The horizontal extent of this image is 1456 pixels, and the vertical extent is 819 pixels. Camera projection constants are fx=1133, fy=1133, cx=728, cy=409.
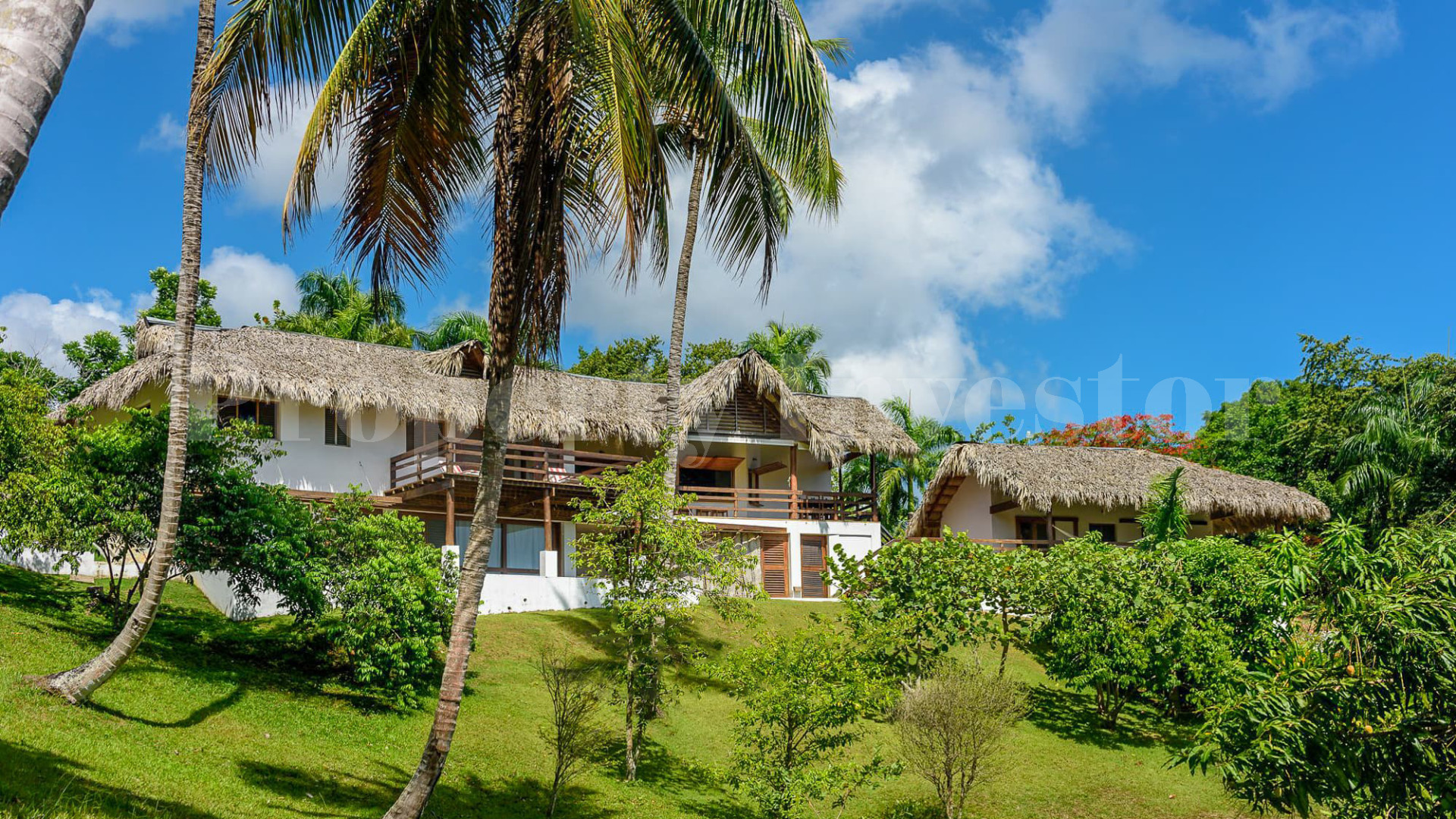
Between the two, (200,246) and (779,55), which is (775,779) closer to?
(779,55)

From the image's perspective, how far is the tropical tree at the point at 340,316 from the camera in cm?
3259

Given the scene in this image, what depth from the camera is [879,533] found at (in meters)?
27.5

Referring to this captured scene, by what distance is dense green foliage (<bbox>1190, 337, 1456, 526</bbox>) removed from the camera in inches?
1096

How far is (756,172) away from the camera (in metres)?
13.0

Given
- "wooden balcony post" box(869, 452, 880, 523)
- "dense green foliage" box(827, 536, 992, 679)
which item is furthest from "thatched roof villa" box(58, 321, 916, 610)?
"dense green foliage" box(827, 536, 992, 679)

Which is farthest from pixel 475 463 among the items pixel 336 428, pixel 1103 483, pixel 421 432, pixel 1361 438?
pixel 1361 438

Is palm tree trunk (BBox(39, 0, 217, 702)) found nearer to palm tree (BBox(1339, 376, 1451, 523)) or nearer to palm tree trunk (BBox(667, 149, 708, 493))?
palm tree trunk (BBox(667, 149, 708, 493))

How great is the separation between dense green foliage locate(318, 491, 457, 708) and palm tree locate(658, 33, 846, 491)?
373 cm

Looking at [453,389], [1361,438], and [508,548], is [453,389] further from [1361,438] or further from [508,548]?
[1361,438]

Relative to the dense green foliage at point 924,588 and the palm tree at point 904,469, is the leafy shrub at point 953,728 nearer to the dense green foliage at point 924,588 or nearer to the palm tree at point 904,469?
the dense green foliage at point 924,588

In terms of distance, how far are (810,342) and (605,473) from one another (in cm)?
2244

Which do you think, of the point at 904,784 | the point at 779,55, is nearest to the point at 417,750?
the point at 904,784

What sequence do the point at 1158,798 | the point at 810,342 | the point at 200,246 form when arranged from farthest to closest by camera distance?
1. the point at 810,342
2. the point at 1158,798
3. the point at 200,246

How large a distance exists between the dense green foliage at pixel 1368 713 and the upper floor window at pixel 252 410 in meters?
19.5
